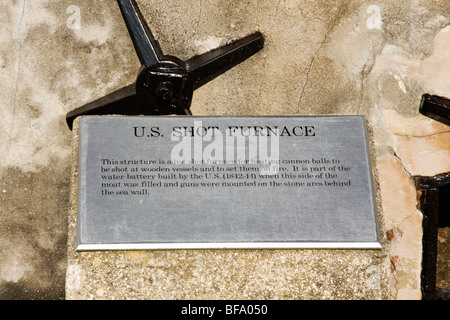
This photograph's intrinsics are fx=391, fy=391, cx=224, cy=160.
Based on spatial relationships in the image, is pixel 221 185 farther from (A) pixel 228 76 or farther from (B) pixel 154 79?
(A) pixel 228 76

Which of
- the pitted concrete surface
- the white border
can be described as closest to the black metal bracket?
the pitted concrete surface

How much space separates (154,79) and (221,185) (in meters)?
0.89

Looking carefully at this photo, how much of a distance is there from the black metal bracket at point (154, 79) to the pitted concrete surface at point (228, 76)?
0.29 m

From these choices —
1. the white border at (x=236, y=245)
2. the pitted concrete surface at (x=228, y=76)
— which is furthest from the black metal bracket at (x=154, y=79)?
the white border at (x=236, y=245)

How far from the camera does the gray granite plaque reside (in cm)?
225

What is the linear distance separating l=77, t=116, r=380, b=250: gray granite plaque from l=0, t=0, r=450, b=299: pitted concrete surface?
2.02 feet

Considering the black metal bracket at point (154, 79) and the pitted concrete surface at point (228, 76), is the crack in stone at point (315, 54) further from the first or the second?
the black metal bracket at point (154, 79)

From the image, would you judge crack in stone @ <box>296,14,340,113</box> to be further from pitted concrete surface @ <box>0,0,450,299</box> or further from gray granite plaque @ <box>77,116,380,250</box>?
gray granite plaque @ <box>77,116,380,250</box>

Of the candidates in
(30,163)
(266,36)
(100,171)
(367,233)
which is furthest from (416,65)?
(30,163)

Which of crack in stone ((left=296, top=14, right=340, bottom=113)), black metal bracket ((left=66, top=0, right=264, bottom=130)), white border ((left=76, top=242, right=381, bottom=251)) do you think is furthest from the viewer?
crack in stone ((left=296, top=14, right=340, bottom=113))

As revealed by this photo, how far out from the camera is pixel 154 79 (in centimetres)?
263

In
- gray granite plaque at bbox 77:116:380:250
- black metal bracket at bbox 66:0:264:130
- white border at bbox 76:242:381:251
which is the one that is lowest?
white border at bbox 76:242:381:251

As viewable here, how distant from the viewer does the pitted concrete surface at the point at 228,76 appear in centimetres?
285

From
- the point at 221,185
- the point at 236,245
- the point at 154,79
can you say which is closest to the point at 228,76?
the point at 154,79
